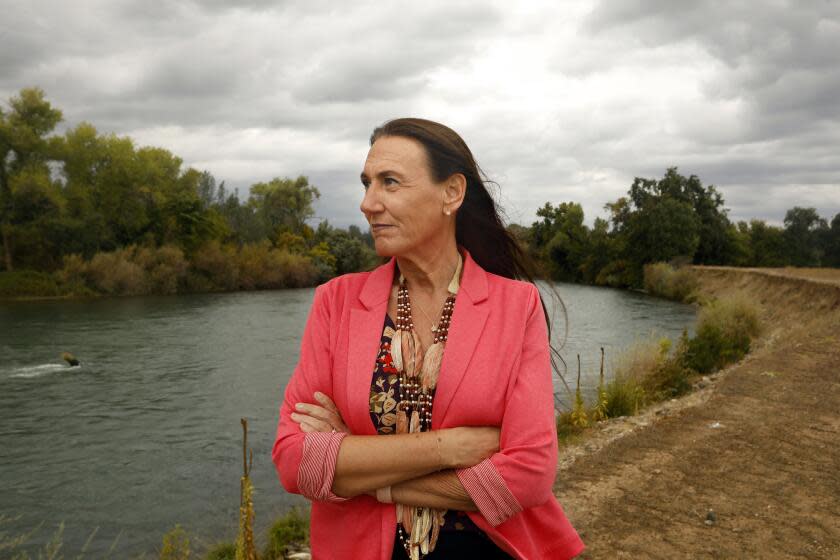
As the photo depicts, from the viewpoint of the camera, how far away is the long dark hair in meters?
1.94

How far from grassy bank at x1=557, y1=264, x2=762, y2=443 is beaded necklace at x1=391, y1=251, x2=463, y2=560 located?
6.65 m

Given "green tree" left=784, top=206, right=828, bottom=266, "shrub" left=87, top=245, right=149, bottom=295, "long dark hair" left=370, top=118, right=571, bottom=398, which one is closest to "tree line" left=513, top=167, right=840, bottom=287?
"green tree" left=784, top=206, right=828, bottom=266

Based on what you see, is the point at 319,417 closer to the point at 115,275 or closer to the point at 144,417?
the point at 144,417

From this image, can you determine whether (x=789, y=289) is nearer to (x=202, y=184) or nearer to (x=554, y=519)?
(x=554, y=519)

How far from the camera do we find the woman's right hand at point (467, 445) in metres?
1.76

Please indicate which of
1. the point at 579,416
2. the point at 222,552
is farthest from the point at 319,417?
the point at 579,416

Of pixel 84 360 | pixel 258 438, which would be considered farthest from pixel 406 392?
pixel 84 360

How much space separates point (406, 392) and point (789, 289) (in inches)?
1137

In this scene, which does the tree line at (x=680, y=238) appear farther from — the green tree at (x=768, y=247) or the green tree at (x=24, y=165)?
the green tree at (x=24, y=165)

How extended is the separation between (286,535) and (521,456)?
207 inches

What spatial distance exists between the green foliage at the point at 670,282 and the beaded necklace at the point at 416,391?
41884mm

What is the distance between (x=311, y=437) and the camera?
1798mm

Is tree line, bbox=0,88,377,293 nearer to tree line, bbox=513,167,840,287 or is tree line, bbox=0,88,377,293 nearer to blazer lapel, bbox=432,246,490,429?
tree line, bbox=513,167,840,287

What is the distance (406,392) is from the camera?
6.15 ft
